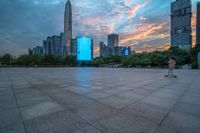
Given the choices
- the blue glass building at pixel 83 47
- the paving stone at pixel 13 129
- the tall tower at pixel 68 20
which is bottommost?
the paving stone at pixel 13 129

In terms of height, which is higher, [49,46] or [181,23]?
[181,23]

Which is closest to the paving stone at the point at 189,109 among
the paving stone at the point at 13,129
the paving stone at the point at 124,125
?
the paving stone at the point at 124,125

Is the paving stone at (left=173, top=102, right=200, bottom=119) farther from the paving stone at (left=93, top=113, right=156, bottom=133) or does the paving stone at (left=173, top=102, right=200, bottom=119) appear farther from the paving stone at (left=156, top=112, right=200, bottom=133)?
the paving stone at (left=93, top=113, right=156, bottom=133)

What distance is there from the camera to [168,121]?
2.61 m

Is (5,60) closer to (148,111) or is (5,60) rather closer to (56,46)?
(56,46)

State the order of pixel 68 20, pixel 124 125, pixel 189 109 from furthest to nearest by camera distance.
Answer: pixel 68 20, pixel 189 109, pixel 124 125

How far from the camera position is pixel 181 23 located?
465 ft

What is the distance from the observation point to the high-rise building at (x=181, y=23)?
428 feet

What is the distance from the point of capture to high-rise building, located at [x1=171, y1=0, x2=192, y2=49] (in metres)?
130

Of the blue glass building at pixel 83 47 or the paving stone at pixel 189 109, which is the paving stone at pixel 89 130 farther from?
the blue glass building at pixel 83 47

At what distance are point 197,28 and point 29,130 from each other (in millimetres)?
172038

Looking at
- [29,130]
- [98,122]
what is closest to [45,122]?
[29,130]

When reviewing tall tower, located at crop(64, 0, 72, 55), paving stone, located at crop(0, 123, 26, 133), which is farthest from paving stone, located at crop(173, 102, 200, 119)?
tall tower, located at crop(64, 0, 72, 55)

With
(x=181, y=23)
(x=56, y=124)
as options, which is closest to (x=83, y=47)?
(x=56, y=124)
